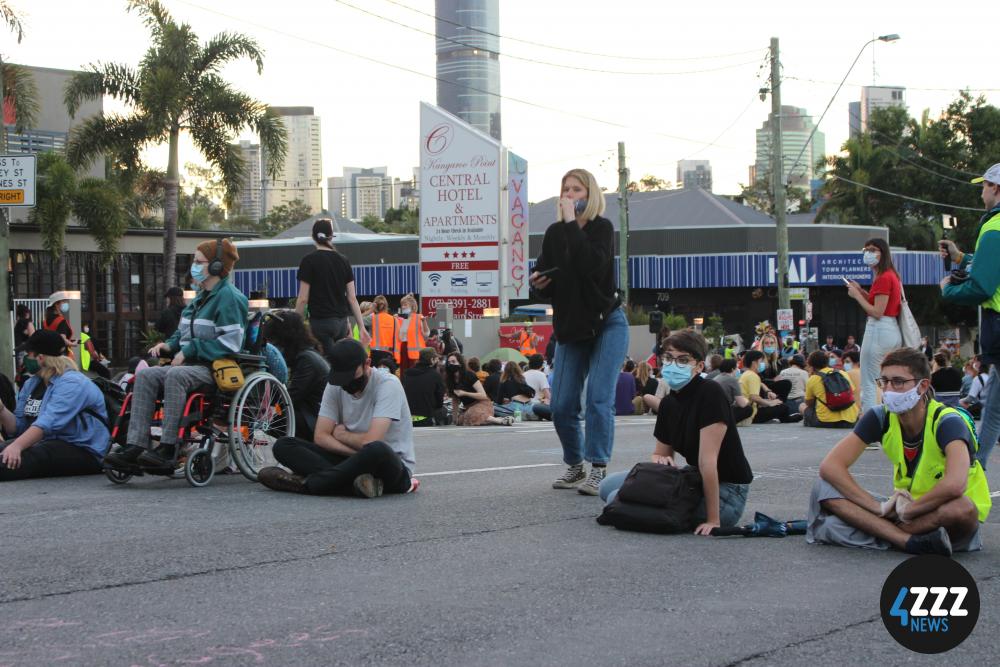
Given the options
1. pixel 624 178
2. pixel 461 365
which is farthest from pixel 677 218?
pixel 461 365

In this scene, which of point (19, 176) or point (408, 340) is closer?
point (19, 176)

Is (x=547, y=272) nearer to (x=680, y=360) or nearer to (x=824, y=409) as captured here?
(x=680, y=360)

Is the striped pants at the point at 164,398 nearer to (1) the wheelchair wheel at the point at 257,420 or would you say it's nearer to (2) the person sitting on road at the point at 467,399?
(1) the wheelchair wheel at the point at 257,420

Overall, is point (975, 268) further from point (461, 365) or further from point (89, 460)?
point (461, 365)

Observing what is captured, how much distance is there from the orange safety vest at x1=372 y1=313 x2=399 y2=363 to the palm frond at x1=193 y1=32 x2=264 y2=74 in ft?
64.4

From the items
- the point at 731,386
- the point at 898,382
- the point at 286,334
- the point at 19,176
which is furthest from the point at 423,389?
the point at 898,382

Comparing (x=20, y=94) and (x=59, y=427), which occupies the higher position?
(x=20, y=94)

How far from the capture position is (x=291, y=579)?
568 centimetres

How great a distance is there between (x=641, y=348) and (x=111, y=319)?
16844 mm

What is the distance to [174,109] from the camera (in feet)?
121

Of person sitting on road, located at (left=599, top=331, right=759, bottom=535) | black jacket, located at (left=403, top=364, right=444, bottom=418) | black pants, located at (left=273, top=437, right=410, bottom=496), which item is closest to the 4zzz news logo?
person sitting on road, located at (left=599, top=331, right=759, bottom=535)

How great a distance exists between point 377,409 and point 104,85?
103 feet

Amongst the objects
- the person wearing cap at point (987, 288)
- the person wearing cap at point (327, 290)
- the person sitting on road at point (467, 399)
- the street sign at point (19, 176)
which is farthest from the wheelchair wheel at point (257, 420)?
the street sign at point (19, 176)

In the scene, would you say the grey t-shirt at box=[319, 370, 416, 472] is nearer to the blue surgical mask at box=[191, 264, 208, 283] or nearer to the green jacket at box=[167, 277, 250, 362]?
the green jacket at box=[167, 277, 250, 362]
